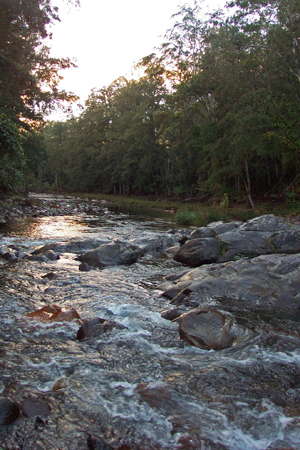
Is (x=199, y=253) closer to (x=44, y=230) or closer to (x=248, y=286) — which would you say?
(x=248, y=286)

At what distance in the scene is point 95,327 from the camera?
190 inches

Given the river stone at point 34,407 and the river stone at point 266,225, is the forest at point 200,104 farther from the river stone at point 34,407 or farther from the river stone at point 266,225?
the river stone at point 34,407

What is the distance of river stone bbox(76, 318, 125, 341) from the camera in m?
4.68

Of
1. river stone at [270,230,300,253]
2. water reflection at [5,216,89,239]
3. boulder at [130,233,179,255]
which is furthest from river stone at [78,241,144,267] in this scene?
water reflection at [5,216,89,239]

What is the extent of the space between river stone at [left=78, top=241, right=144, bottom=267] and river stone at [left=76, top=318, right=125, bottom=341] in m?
4.13

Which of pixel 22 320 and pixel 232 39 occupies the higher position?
pixel 232 39

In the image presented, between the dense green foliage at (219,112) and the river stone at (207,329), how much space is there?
19.2m

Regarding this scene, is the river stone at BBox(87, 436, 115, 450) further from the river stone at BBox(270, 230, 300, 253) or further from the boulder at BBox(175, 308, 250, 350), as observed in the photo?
the river stone at BBox(270, 230, 300, 253)

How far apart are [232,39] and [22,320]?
86.7 ft

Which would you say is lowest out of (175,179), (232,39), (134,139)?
(175,179)

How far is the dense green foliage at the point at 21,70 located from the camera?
13508 millimetres

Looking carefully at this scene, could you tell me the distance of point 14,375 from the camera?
3.64 metres

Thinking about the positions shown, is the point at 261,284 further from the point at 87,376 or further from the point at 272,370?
the point at 87,376

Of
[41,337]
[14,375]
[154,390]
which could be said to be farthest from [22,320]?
[154,390]
